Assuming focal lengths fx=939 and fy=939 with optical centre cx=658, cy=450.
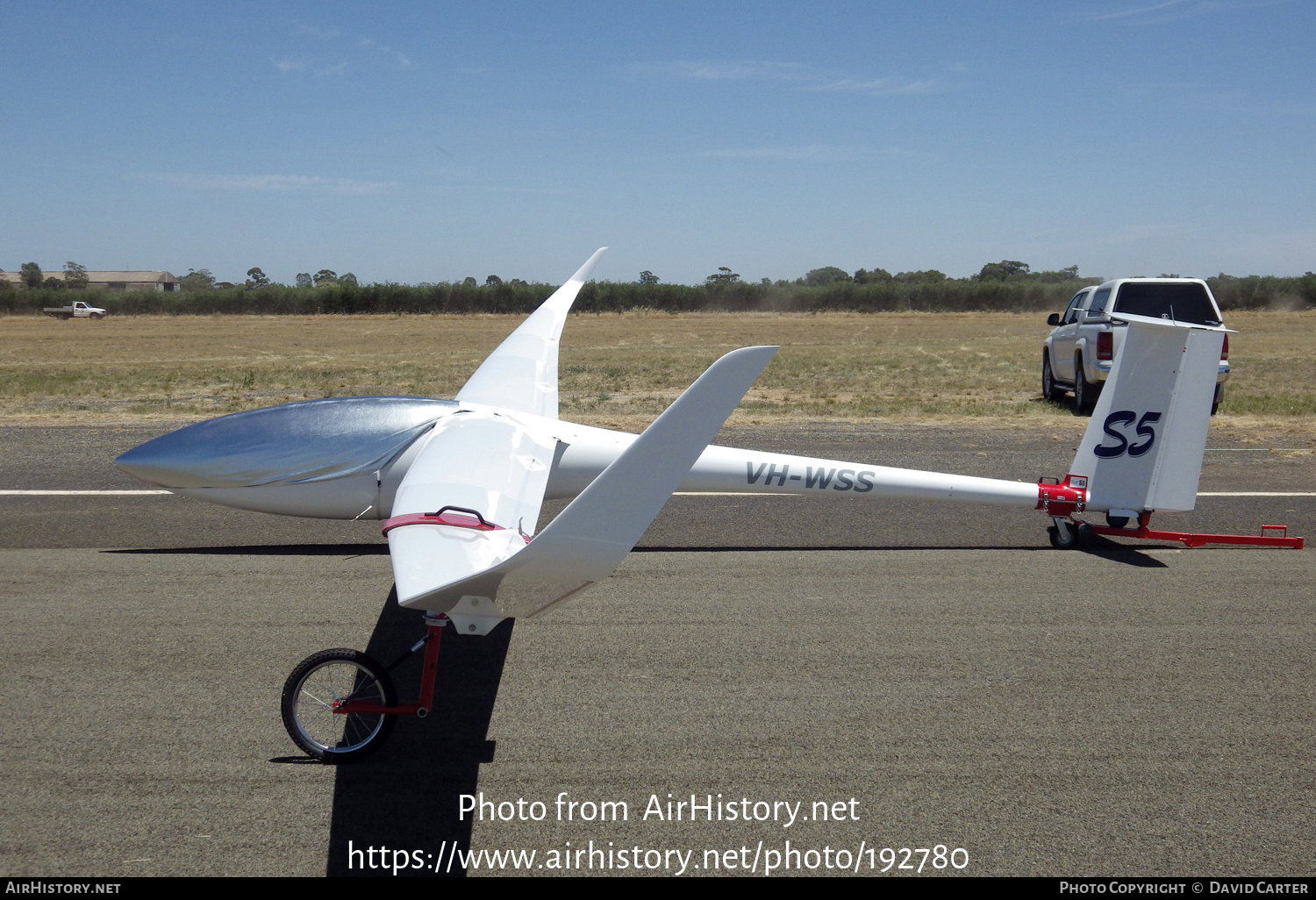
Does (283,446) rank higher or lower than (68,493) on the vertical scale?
higher

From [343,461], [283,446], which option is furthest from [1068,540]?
[283,446]

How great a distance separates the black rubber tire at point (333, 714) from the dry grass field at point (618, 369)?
10.3 meters

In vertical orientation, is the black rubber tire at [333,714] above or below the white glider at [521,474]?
below

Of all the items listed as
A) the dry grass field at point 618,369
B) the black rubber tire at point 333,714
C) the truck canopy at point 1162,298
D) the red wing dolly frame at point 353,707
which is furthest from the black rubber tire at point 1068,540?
the truck canopy at point 1162,298

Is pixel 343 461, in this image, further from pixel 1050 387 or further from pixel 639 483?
pixel 1050 387

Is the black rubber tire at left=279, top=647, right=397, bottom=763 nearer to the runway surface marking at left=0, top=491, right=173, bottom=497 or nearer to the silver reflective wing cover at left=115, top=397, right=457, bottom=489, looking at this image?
the silver reflective wing cover at left=115, top=397, right=457, bottom=489

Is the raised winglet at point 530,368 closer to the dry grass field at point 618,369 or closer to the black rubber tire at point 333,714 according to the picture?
the black rubber tire at point 333,714

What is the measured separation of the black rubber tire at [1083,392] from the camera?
1507cm

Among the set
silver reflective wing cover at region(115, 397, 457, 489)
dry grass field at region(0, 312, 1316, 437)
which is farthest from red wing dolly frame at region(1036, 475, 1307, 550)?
dry grass field at region(0, 312, 1316, 437)

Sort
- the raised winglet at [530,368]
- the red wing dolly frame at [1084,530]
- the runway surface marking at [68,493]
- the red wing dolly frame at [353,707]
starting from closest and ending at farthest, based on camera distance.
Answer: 1. the red wing dolly frame at [353,707]
2. the red wing dolly frame at [1084,530]
3. the raised winglet at [530,368]
4. the runway surface marking at [68,493]

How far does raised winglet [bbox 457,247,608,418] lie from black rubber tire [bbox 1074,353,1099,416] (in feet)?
28.3

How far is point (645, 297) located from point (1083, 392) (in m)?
59.4

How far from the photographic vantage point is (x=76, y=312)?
211 feet

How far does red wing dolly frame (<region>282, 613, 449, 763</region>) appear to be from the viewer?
13.6 ft
